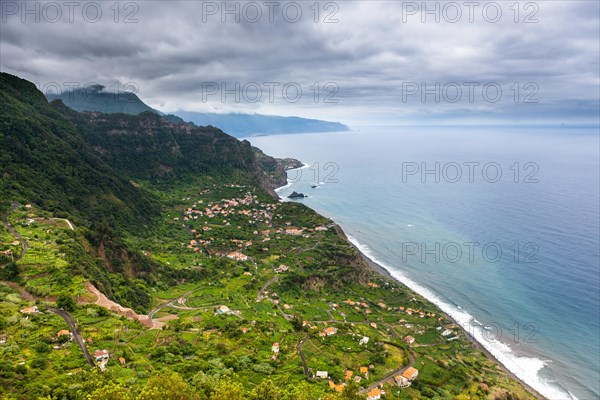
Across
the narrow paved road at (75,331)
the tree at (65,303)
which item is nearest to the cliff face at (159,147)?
the tree at (65,303)

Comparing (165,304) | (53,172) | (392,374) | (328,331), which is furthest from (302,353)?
(53,172)

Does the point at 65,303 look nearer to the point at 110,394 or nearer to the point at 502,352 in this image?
the point at 110,394

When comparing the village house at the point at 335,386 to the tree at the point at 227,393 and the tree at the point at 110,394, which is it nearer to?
the tree at the point at 227,393

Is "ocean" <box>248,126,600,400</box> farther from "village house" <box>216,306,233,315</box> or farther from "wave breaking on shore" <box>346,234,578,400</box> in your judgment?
"village house" <box>216,306,233,315</box>

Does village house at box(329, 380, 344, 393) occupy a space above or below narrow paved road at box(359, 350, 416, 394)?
above

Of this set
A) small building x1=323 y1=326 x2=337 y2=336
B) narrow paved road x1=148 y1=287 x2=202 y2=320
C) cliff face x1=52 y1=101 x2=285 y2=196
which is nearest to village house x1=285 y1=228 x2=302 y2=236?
narrow paved road x1=148 y1=287 x2=202 y2=320

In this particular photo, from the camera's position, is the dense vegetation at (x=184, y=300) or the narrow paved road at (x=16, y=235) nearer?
the dense vegetation at (x=184, y=300)
